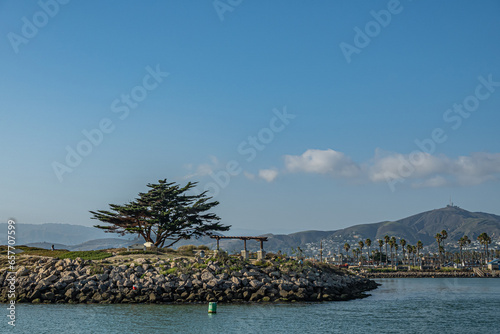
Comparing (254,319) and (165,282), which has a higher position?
(165,282)

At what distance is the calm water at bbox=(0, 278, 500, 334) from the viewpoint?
3347cm

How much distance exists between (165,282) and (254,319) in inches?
489

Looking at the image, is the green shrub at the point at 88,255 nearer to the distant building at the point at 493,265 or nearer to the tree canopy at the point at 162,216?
the tree canopy at the point at 162,216

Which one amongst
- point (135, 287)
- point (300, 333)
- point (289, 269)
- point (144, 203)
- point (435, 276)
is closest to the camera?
point (300, 333)

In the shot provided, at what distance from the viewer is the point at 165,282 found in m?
46.2

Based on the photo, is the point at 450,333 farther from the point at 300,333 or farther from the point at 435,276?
the point at 435,276

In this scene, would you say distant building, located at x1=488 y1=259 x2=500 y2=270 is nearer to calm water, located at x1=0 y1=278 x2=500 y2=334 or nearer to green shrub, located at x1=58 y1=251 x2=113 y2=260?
calm water, located at x1=0 y1=278 x2=500 y2=334

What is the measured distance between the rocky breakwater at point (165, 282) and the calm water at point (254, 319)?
7.61 feet

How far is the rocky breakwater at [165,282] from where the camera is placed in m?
45.1

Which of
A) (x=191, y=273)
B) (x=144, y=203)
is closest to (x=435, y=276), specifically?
(x=144, y=203)

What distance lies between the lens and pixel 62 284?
4644 centimetres

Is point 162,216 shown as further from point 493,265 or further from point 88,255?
point 493,265

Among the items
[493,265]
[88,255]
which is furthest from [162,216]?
[493,265]

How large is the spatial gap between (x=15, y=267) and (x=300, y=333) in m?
35.0
